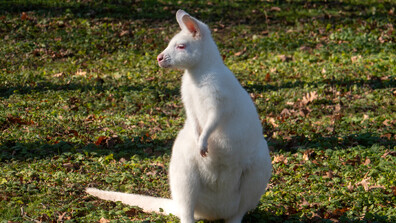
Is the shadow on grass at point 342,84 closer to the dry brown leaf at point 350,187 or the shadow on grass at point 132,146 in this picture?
the shadow on grass at point 132,146

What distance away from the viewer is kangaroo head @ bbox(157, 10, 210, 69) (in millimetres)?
3977

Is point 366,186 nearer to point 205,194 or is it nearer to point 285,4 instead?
point 205,194

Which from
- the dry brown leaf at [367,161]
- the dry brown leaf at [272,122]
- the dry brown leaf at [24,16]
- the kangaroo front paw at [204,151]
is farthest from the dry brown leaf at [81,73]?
the kangaroo front paw at [204,151]

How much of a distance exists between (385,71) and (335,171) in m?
4.11

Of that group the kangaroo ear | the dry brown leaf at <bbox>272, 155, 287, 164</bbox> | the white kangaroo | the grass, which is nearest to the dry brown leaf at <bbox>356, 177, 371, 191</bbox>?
the grass

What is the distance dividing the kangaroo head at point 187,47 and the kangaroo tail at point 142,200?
1340mm

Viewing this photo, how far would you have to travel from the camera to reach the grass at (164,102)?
5.18 m

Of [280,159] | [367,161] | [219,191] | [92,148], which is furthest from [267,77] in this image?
[219,191]

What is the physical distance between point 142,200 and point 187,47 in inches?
64.7

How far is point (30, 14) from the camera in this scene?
504 inches

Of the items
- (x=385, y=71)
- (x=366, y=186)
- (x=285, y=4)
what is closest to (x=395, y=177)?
(x=366, y=186)

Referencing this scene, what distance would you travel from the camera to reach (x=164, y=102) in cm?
858

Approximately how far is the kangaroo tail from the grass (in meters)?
0.09

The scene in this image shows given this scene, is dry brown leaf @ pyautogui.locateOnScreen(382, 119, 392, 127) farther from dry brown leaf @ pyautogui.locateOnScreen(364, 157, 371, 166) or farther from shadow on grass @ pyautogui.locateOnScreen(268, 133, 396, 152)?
dry brown leaf @ pyautogui.locateOnScreen(364, 157, 371, 166)
